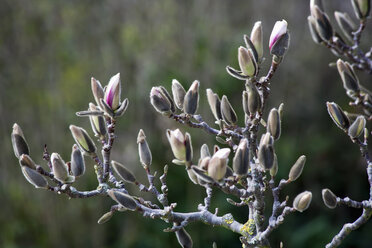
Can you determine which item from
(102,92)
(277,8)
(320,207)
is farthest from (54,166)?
(277,8)

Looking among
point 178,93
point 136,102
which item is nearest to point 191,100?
point 178,93

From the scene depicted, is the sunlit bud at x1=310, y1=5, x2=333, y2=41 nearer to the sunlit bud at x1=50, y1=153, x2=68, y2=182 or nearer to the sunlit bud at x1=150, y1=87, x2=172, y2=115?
the sunlit bud at x1=150, y1=87, x2=172, y2=115

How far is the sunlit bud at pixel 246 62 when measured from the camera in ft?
2.16

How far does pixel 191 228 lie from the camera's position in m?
2.93

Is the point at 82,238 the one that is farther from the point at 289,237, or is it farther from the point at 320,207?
the point at 320,207

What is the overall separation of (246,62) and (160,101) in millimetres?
153

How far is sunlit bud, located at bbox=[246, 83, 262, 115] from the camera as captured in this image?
2.19 ft

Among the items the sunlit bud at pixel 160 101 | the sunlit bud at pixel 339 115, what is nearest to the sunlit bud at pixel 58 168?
the sunlit bud at pixel 160 101

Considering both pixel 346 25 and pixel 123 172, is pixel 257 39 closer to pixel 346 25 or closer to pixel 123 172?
pixel 346 25

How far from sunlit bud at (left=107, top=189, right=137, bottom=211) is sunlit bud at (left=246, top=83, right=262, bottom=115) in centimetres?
23

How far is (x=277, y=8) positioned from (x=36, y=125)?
8.36ft

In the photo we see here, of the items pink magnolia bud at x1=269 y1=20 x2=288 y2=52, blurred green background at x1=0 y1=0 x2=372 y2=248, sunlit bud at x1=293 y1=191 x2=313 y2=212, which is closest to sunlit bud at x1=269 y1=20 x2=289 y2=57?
pink magnolia bud at x1=269 y1=20 x2=288 y2=52

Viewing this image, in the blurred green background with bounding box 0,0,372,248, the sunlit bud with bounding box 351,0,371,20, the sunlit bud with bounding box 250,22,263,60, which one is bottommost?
the blurred green background with bounding box 0,0,372,248

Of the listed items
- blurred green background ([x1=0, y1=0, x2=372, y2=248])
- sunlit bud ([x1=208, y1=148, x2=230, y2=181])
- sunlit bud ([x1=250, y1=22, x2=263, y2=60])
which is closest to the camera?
sunlit bud ([x1=208, y1=148, x2=230, y2=181])
